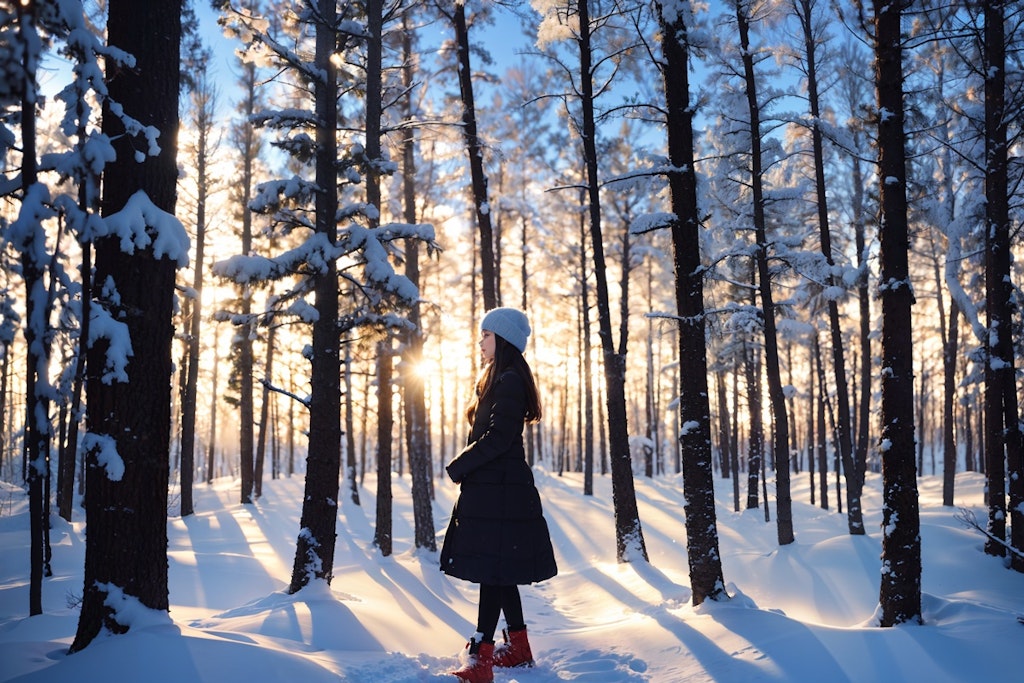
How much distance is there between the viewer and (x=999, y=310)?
9.56m

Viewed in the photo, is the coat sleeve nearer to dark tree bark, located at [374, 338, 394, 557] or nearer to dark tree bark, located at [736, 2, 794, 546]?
dark tree bark, located at [374, 338, 394, 557]

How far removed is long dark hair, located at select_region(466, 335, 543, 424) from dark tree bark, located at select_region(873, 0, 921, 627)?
328 cm

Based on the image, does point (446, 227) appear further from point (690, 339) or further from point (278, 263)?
point (690, 339)

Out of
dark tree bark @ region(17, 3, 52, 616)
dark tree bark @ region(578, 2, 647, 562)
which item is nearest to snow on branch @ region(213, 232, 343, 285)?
dark tree bark @ region(17, 3, 52, 616)

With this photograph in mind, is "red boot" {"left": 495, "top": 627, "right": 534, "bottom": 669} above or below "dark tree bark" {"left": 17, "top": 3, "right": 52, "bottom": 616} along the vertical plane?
below

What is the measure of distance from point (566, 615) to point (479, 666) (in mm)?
4954

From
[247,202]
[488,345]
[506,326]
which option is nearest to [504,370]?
[488,345]

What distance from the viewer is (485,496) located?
4.17m

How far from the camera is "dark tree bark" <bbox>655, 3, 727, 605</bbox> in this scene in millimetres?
6340

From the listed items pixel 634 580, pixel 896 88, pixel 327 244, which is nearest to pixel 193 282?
pixel 327 244

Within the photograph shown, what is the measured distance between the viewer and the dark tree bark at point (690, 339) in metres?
6.34

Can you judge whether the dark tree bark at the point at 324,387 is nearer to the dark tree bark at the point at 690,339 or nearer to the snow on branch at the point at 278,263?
the snow on branch at the point at 278,263

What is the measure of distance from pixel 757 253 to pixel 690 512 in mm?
8813

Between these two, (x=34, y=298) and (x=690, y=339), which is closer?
(x=34, y=298)
